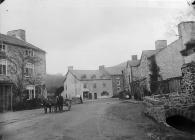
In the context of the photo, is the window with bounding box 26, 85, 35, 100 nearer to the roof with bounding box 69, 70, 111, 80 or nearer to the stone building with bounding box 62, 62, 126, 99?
the roof with bounding box 69, 70, 111, 80

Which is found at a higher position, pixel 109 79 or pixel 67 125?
pixel 109 79

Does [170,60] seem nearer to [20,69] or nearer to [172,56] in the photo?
[172,56]

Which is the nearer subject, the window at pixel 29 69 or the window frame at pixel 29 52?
the window at pixel 29 69

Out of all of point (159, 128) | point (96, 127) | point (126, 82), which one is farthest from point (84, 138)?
point (126, 82)

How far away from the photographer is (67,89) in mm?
60969

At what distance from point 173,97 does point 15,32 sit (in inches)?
913

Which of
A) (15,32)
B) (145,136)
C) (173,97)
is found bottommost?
(145,136)

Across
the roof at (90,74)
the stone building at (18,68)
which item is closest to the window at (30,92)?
the stone building at (18,68)

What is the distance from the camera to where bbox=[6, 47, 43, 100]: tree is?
2815 centimetres

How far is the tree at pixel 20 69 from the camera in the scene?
28145 mm

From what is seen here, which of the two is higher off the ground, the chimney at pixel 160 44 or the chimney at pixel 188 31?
the chimney at pixel 160 44

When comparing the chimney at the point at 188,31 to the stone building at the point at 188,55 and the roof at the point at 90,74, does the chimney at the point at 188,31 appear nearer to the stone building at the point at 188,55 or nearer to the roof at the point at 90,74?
the stone building at the point at 188,55

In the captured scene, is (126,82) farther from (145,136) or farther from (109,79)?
(145,136)

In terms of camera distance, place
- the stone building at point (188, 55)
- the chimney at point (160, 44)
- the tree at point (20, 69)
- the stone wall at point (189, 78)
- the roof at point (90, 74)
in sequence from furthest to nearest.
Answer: the roof at point (90, 74), the chimney at point (160, 44), the tree at point (20, 69), the stone building at point (188, 55), the stone wall at point (189, 78)
